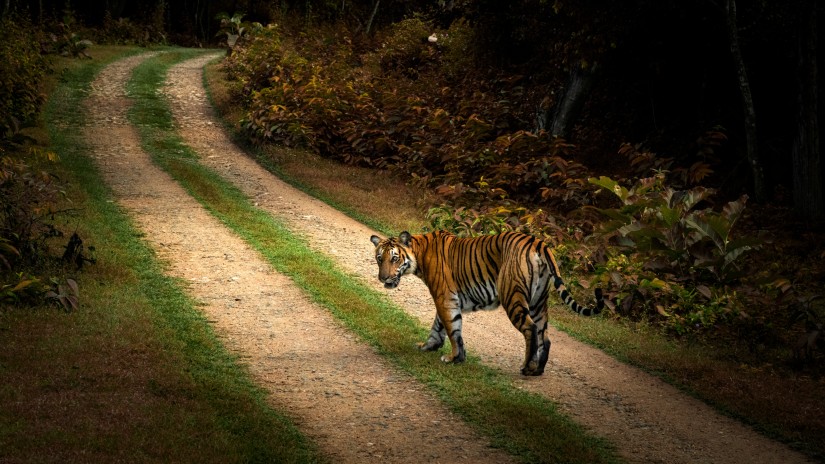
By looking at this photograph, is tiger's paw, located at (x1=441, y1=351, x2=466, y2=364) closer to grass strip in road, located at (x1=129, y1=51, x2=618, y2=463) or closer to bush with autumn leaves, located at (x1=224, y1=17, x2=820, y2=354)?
grass strip in road, located at (x1=129, y1=51, x2=618, y2=463)

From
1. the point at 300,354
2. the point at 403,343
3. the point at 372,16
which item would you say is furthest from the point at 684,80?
the point at 372,16

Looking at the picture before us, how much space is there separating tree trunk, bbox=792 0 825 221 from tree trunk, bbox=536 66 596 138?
5.41m

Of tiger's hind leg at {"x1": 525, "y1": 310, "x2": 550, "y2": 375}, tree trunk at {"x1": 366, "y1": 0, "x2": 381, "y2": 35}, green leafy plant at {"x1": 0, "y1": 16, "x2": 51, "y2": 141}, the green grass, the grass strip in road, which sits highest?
tree trunk at {"x1": 366, "y1": 0, "x2": 381, "y2": 35}

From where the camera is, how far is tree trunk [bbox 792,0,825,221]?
19.2 m

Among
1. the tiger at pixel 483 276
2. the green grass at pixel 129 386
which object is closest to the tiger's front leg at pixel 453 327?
the tiger at pixel 483 276

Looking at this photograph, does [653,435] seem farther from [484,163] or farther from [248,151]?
[248,151]

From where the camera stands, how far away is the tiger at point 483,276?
9.94m

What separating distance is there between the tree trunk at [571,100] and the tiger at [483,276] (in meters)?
13.4

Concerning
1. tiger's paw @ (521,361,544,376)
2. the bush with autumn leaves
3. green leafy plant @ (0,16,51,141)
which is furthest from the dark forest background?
green leafy plant @ (0,16,51,141)

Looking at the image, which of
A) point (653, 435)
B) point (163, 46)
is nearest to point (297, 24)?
point (163, 46)

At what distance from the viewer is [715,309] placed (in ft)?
43.8

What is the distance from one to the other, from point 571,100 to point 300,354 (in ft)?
47.5

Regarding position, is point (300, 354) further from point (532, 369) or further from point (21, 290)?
point (21, 290)

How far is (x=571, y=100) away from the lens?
76.5 ft
